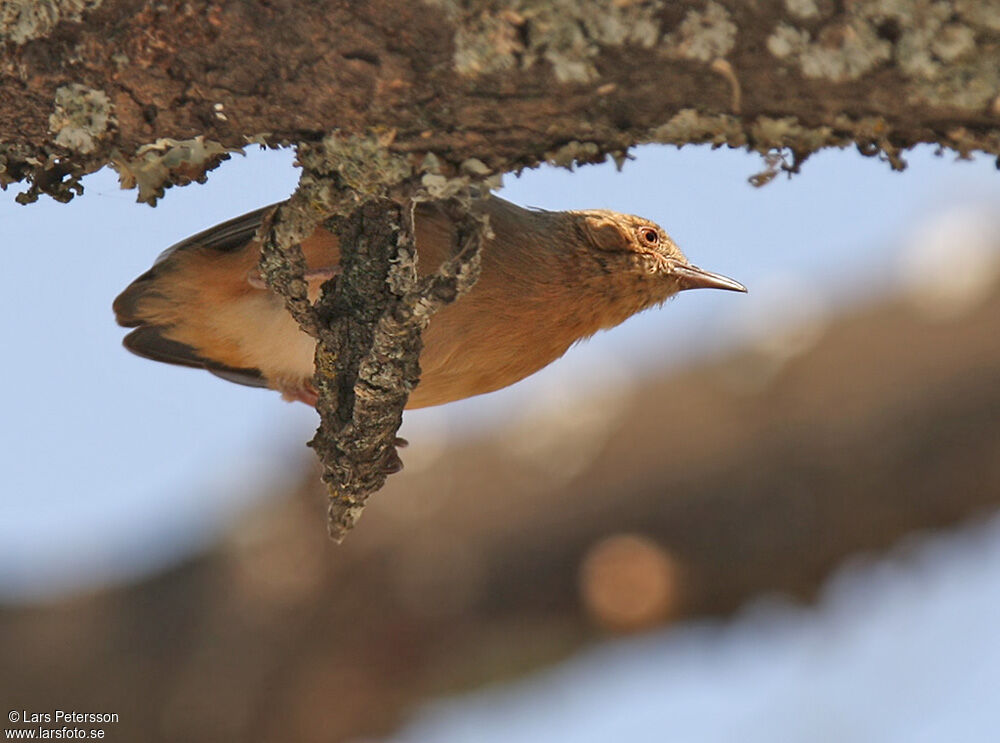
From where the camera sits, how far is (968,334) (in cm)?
622

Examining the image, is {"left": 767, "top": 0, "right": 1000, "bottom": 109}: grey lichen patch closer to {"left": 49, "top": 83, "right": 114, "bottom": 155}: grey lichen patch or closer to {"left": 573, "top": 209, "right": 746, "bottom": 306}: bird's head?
{"left": 49, "top": 83, "right": 114, "bottom": 155}: grey lichen patch

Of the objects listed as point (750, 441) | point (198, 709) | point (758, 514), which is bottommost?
point (198, 709)

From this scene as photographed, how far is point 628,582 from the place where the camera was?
19.9 feet

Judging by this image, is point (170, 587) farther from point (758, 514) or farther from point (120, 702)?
point (758, 514)

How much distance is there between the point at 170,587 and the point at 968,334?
13.8ft

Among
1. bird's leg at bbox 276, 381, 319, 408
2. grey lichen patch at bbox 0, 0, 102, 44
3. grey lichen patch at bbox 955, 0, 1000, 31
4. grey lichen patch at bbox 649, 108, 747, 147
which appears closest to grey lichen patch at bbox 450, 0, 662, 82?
grey lichen patch at bbox 649, 108, 747, 147

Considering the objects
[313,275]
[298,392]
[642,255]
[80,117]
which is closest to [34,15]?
[80,117]

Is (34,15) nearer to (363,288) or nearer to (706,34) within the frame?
(363,288)

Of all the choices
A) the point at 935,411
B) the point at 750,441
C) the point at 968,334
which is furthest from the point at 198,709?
the point at 968,334

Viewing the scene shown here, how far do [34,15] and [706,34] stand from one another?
4.59 ft

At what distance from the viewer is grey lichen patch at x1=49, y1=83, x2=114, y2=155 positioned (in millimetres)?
2672

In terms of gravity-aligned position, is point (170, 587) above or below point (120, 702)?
above

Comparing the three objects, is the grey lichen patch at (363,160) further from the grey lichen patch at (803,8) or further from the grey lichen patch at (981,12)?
the grey lichen patch at (981,12)

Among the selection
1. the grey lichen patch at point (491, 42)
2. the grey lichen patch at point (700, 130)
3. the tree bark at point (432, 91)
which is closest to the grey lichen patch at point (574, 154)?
the tree bark at point (432, 91)
